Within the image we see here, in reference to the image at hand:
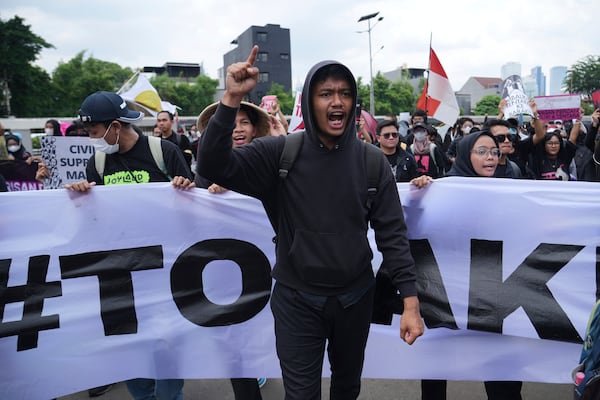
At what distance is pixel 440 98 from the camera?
8.78 metres

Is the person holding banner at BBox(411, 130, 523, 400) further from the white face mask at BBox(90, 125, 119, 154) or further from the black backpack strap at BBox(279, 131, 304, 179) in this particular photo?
the white face mask at BBox(90, 125, 119, 154)

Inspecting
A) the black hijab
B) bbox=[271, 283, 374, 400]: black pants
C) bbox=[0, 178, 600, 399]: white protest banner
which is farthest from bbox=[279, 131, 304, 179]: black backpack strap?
the black hijab

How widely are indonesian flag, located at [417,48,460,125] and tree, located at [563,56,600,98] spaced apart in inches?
2204

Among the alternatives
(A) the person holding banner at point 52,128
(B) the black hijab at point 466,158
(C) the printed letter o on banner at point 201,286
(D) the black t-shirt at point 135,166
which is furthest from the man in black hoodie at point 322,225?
(A) the person holding banner at point 52,128

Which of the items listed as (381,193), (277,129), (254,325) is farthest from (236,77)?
(254,325)

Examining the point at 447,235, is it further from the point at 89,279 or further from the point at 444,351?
the point at 89,279

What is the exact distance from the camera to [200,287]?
300 centimetres

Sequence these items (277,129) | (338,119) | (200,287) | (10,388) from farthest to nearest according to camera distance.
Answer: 1. (277,129)
2. (200,287)
3. (10,388)
4. (338,119)

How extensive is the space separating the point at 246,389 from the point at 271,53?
7818 cm

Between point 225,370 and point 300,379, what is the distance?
106cm

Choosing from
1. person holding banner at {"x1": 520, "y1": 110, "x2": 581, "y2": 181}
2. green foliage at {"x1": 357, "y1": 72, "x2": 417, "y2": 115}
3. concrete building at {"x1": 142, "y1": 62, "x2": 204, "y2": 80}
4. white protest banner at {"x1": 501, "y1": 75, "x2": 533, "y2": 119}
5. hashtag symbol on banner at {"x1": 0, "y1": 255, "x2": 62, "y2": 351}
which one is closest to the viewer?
hashtag symbol on banner at {"x1": 0, "y1": 255, "x2": 62, "y2": 351}

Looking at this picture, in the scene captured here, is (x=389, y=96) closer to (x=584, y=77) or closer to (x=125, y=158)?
(x=584, y=77)

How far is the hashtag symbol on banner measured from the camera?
9.20 feet

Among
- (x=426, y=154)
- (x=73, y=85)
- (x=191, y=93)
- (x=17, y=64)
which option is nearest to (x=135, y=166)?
(x=426, y=154)
